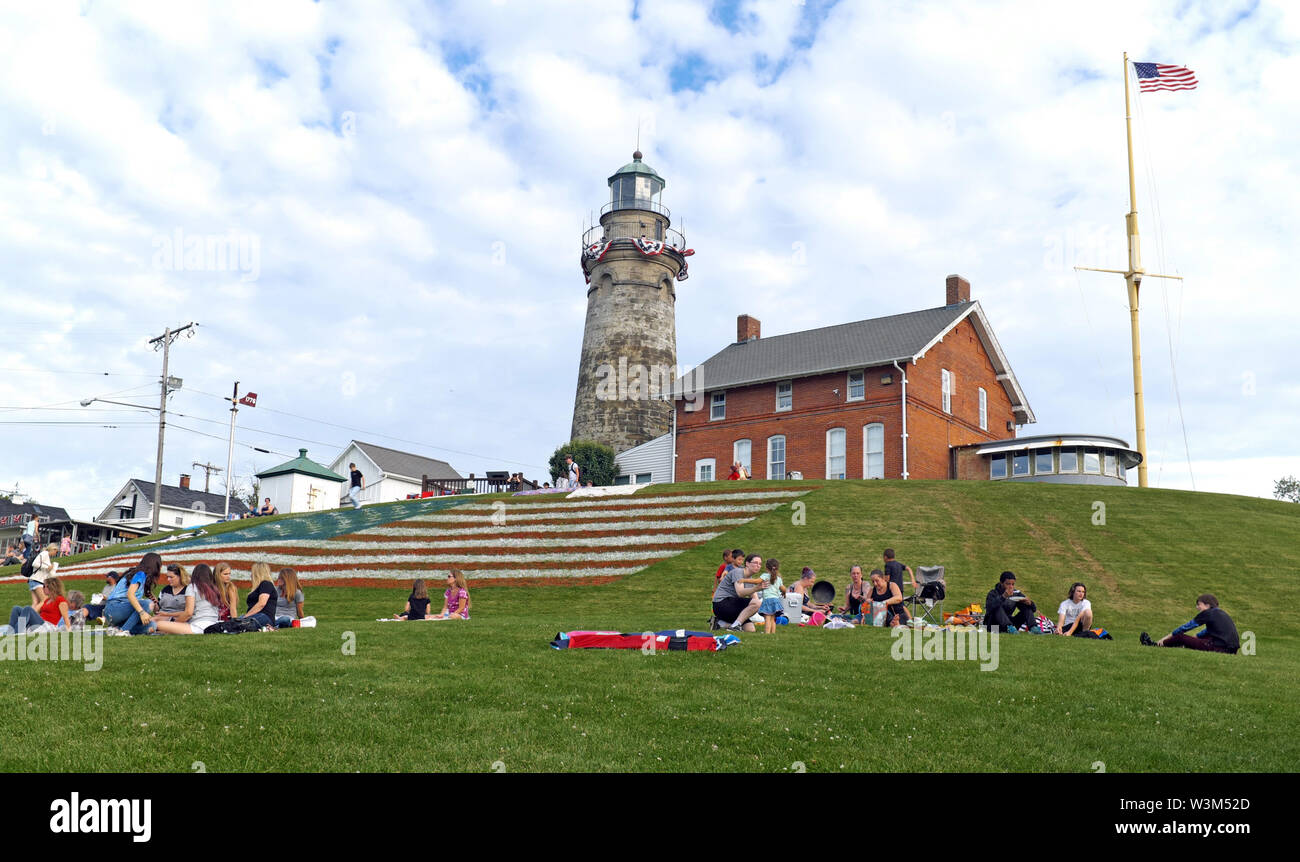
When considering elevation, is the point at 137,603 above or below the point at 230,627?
above

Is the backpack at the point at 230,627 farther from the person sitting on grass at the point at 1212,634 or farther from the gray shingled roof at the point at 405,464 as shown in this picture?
the gray shingled roof at the point at 405,464

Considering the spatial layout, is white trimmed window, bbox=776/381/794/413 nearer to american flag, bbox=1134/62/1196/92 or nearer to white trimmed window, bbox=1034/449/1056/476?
white trimmed window, bbox=1034/449/1056/476

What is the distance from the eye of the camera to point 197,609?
47.3 feet

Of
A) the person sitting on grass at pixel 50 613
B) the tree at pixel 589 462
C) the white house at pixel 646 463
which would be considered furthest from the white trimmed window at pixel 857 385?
the person sitting on grass at pixel 50 613

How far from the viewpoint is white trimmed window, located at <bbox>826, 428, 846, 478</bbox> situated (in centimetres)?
4650

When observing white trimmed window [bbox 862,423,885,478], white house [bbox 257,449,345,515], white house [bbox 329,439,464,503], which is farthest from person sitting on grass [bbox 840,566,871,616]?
white house [bbox 329,439,464,503]

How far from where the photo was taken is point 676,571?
90.3 feet

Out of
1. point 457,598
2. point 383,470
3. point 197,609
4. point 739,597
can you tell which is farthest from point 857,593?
point 383,470

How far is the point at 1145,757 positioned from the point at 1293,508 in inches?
1364

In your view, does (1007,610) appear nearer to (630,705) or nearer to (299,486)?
(630,705)

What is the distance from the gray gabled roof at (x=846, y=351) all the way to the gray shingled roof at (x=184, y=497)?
53.6 metres

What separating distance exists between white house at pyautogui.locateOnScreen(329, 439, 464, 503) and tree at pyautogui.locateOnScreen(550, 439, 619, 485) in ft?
61.7

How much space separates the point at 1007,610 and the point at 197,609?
13.7 meters
